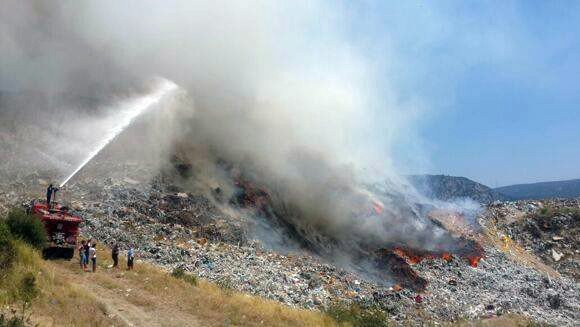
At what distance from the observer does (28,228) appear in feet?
47.1

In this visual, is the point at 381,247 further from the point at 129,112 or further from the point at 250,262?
the point at 129,112

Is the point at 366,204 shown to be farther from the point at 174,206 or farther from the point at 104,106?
the point at 104,106

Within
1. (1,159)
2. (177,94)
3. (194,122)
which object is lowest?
(1,159)

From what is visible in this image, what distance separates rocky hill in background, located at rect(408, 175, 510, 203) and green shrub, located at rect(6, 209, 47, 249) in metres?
52.4

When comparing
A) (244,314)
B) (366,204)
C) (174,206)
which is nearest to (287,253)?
(174,206)

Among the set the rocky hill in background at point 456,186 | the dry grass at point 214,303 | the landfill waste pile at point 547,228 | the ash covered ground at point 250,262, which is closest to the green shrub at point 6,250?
the dry grass at point 214,303

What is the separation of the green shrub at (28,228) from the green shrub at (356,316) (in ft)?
31.8

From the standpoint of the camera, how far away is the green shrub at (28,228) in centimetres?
1409

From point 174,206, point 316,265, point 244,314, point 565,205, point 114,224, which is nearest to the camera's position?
point 244,314

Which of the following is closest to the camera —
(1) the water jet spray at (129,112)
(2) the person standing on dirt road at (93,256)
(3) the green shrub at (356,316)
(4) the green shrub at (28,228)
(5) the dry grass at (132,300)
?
(5) the dry grass at (132,300)

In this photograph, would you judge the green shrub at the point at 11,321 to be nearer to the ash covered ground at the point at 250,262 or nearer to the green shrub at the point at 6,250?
the green shrub at the point at 6,250

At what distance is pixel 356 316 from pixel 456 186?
62965mm

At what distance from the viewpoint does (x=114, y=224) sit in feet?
66.5

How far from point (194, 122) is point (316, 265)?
17.3 meters
